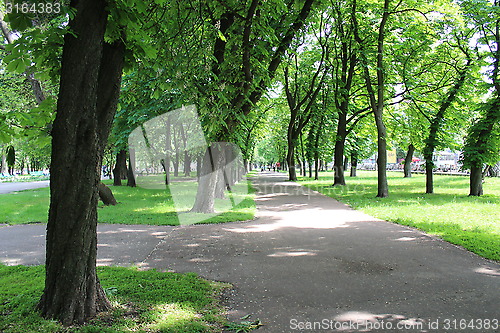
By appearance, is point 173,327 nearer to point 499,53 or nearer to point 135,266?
point 135,266

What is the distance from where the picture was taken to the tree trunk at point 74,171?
11.6 ft

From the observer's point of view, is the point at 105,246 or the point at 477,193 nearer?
the point at 105,246

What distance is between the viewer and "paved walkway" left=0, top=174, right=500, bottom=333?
165 inches

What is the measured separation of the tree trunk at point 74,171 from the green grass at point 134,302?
0.24 meters

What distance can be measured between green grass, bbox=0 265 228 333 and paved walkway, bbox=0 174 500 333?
1.27ft

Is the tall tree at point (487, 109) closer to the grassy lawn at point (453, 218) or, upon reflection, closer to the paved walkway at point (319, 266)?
the grassy lawn at point (453, 218)

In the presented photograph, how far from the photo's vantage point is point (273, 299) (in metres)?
4.68

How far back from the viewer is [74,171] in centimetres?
354

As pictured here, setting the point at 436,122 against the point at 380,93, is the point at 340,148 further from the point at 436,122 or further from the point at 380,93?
the point at 380,93

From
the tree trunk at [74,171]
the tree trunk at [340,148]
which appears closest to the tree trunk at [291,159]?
the tree trunk at [340,148]

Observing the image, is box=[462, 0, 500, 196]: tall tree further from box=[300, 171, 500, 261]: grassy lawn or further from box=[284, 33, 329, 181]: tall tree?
box=[284, 33, 329, 181]: tall tree

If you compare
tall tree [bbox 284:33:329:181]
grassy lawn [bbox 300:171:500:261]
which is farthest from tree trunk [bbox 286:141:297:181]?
grassy lawn [bbox 300:171:500:261]

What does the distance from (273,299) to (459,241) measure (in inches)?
207

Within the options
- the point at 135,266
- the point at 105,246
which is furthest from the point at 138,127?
the point at 135,266
